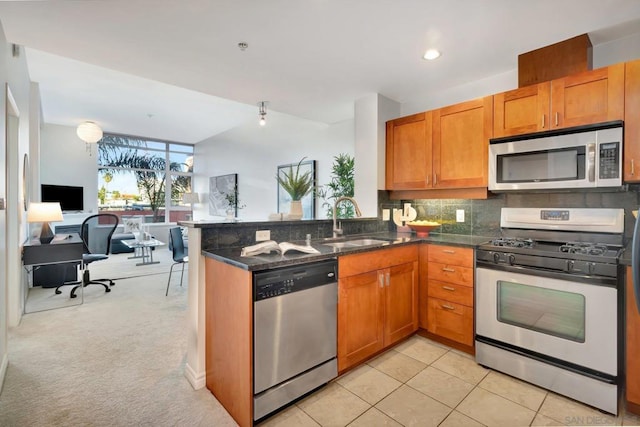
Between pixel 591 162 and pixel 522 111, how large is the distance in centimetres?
63

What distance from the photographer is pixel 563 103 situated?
223 centimetres

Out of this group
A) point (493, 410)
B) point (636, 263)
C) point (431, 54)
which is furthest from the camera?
point (431, 54)

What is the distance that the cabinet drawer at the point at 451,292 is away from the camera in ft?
8.05

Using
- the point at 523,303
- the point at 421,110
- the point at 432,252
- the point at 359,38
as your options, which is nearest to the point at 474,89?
the point at 421,110

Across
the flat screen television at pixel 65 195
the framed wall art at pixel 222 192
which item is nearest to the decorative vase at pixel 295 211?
the framed wall art at pixel 222 192

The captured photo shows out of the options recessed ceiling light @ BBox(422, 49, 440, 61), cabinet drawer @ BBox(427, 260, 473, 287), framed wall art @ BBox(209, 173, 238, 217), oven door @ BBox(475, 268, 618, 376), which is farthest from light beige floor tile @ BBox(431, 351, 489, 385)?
framed wall art @ BBox(209, 173, 238, 217)

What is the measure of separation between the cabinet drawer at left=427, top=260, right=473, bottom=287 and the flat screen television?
25.7ft

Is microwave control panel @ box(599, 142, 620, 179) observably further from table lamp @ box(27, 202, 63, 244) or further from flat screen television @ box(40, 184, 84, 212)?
flat screen television @ box(40, 184, 84, 212)

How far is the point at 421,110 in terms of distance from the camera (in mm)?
3428

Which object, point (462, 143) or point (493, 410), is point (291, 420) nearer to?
point (493, 410)

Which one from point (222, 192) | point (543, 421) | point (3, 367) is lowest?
point (543, 421)

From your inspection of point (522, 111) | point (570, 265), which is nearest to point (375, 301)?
point (570, 265)

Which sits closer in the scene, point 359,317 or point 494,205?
point 359,317

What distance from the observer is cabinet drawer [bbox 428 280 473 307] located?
2.45 metres
